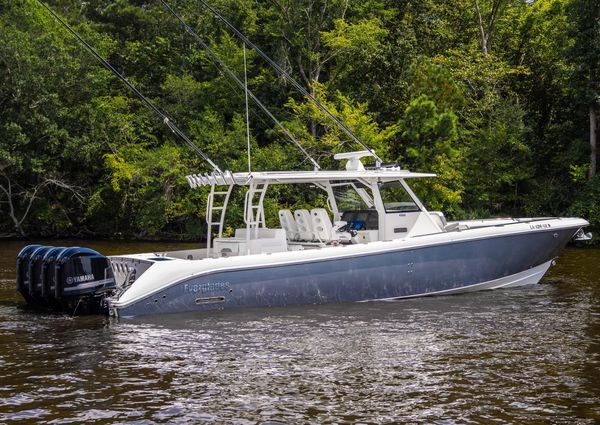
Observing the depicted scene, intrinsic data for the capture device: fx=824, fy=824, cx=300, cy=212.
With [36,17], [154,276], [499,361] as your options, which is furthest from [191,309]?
[36,17]

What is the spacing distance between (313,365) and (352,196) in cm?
685

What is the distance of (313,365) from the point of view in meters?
10.4

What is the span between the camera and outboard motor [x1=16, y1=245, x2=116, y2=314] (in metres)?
12.9

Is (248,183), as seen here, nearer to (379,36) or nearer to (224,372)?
(224,372)

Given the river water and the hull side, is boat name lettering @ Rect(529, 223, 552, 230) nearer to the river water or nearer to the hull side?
the hull side

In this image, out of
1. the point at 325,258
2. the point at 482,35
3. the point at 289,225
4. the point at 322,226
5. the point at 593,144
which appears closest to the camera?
the point at 325,258

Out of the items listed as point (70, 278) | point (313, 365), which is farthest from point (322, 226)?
point (313, 365)

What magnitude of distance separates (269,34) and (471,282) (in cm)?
2523

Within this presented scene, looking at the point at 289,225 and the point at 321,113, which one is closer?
the point at 289,225

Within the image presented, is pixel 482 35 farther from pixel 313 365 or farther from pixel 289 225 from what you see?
pixel 313 365

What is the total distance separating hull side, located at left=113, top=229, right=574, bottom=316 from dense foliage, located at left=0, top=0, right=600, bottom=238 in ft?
50.8

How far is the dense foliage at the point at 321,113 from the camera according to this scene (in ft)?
109

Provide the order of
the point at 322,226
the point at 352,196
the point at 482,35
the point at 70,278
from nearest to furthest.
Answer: the point at 70,278 → the point at 322,226 → the point at 352,196 → the point at 482,35

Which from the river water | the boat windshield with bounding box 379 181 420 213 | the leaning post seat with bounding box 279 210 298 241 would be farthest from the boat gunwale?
the leaning post seat with bounding box 279 210 298 241
